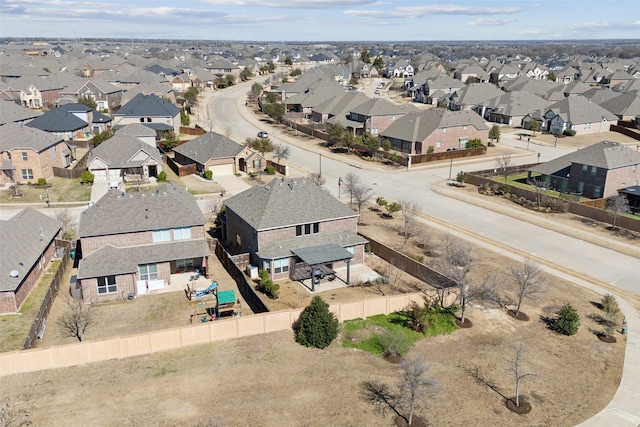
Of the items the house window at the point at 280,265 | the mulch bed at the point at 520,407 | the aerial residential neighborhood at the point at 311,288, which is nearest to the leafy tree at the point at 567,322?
the aerial residential neighborhood at the point at 311,288

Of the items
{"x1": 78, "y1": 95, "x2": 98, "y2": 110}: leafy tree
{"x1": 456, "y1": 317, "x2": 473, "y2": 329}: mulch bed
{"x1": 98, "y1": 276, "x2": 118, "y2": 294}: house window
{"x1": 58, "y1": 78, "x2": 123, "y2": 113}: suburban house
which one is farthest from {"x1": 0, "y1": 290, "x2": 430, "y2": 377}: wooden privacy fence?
{"x1": 58, "y1": 78, "x2": 123, "y2": 113}: suburban house

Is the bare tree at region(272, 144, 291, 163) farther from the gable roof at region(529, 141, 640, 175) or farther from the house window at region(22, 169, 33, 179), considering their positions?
the gable roof at region(529, 141, 640, 175)

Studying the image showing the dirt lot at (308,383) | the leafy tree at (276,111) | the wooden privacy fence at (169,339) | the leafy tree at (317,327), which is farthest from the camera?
the leafy tree at (276,111)

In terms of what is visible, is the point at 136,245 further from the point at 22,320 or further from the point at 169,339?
the point at 169,339

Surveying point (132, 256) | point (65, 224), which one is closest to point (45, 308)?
point (132, 256)

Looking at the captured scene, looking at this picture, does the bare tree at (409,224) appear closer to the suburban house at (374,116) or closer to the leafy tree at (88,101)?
the suburban house at (374,116)

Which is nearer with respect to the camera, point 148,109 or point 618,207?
point 618,207
